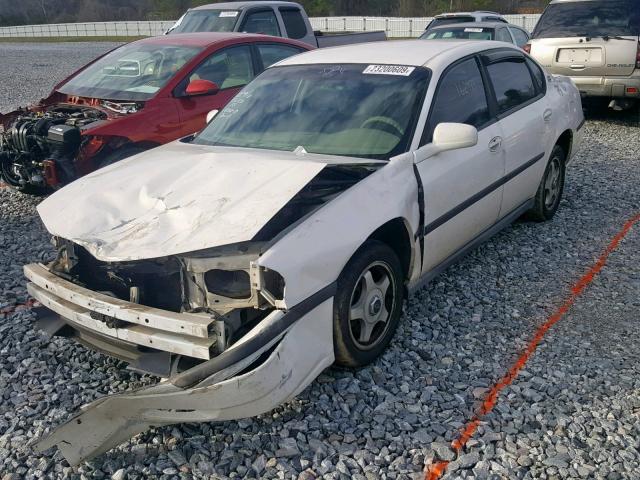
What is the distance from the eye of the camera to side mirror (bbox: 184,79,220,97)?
6.16 m

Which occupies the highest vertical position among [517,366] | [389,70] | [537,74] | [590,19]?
[389,70]

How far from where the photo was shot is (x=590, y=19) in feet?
31.5

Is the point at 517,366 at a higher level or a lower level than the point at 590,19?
A: lower

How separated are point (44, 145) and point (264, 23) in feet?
18.8

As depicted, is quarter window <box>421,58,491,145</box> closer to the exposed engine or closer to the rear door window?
the exposed engine

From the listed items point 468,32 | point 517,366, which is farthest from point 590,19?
point 517,366

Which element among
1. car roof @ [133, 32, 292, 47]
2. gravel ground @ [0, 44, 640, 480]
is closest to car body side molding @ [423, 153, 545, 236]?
gravel ground @ [0, 44, 640, 480]

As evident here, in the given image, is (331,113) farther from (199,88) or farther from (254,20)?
(254,20)

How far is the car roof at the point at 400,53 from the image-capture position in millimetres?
4277

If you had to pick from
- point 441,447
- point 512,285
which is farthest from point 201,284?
point 512,285

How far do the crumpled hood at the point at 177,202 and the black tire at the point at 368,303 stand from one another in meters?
0.51

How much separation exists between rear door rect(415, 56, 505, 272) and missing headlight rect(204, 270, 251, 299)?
4.31ft

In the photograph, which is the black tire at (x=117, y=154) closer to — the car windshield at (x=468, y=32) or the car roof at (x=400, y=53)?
the car roof at (x=400, y=53)

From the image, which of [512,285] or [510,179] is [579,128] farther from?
[512,285]
